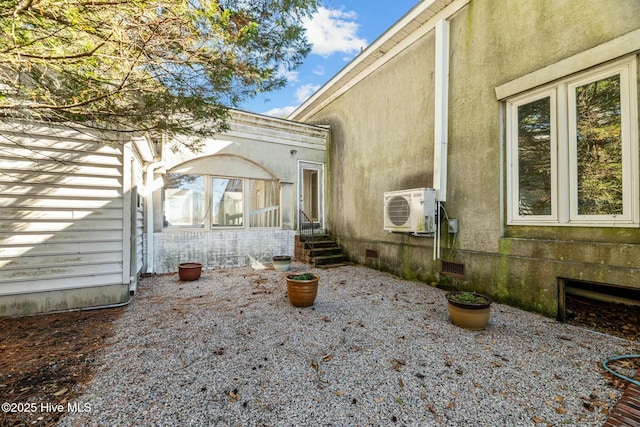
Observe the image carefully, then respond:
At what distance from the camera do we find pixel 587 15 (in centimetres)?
312

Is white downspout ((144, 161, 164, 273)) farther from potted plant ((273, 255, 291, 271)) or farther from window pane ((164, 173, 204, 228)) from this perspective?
potted plant ((273, 255, 291, 271))

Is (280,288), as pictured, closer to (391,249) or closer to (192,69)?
(391,249)

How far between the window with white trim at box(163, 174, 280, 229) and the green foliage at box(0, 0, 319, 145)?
360 centimetres

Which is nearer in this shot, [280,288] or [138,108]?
[138,108]

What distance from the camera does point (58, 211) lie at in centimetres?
365

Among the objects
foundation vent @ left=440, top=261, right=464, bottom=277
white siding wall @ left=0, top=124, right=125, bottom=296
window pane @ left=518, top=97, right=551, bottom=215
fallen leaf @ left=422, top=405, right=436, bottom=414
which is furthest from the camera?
foundation vent @ left=440, top=261, right=464, bottom=277

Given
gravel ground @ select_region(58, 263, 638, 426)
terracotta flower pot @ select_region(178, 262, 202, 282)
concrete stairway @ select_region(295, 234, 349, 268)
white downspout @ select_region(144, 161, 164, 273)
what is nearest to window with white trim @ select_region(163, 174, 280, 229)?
white downspout @ select_region(144, 161, 164, 273)

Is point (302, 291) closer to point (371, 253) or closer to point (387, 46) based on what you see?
point (371, 253)

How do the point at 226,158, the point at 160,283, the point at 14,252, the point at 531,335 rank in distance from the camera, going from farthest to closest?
the point at 226,158 < the point at 160,283 < the point at 14,252 < the point at 531,335

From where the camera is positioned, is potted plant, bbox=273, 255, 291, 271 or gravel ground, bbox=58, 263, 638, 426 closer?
gravel ground, bbox=58, 263, 638, 426

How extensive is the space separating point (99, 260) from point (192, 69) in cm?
313

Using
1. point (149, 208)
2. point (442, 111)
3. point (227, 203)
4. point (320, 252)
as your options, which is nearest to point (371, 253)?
point (320, 252)

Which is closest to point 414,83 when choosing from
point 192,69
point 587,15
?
point 587,15

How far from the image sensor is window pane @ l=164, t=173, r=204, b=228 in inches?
244
